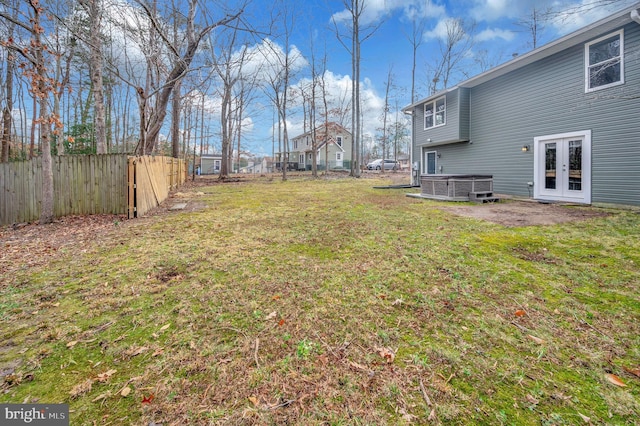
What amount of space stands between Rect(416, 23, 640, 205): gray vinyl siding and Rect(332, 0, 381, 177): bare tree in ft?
35.6

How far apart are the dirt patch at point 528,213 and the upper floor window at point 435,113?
6276mm

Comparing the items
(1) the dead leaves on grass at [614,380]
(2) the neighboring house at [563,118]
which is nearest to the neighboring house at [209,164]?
(2) the neighboring house at [563,118]

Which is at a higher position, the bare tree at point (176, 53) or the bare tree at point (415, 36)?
the bare tree at point (415, 36)

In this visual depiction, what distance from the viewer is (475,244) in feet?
15.1

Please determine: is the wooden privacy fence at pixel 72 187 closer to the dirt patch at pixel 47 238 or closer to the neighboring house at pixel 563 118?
the dirt patch at pixel 47 238

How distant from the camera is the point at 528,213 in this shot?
7305mm

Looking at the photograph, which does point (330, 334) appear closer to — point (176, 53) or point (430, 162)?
point (176, 53)

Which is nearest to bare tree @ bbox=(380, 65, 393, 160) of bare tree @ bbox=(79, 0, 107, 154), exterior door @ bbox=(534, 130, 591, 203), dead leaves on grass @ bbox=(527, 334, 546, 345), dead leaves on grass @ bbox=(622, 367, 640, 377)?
exterior door @ bbox=(534, 130, 591, 203)

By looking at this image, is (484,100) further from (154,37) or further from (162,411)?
(162,411)

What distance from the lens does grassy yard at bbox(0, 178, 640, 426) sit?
163 centimetres

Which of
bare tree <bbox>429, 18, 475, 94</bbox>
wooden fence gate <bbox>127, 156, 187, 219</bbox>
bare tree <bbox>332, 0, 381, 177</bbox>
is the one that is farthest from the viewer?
bare tree <bbox>429, 18, 475, 94</bbox>

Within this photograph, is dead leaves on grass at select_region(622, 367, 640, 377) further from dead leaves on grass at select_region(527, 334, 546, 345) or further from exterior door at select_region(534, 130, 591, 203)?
exterior door at select_region(534, 130, 591, 203)

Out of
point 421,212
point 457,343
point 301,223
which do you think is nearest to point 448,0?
point 421,212

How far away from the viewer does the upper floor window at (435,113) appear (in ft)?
44.3
